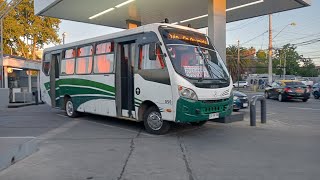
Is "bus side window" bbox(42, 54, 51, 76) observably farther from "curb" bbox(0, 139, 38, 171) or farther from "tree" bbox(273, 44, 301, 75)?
"tree" bbox(273, 44, 301, 75)

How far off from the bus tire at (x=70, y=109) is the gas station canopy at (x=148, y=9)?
428 cm

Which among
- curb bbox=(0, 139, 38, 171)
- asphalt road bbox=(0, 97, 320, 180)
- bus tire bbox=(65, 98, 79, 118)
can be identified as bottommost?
asphalt road bbox=(0, 97, 320, 180)

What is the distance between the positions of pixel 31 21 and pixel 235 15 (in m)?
31.8

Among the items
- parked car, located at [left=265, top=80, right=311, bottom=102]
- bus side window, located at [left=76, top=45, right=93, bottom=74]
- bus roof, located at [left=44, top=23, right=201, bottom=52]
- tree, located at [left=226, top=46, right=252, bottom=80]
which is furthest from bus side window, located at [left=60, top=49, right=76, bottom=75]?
tree, located at [left=226, top=46, right=252, bottom=80]

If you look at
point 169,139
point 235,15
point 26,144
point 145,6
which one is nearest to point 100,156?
point 26,144

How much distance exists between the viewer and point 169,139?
8.96 m

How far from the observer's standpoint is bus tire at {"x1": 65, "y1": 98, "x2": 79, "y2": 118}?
13.7m

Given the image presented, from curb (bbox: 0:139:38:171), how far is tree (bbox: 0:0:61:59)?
3477 cm

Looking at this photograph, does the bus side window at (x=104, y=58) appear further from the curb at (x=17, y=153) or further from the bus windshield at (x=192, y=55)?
the curb at (x=17, y=153)

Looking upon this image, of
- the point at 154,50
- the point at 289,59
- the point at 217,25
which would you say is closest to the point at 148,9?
the point at 217,25

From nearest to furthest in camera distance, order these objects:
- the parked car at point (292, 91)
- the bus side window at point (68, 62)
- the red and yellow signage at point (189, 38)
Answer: the red and yellow signage at point (189, 38), the bus side window at point (68, 62), the parked car at point (292, 91)

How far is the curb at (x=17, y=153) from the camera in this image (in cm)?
619

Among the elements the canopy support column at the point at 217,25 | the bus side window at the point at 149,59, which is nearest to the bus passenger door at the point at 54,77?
the bus side window at the point at 149,59

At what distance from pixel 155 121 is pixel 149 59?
1801 mm
